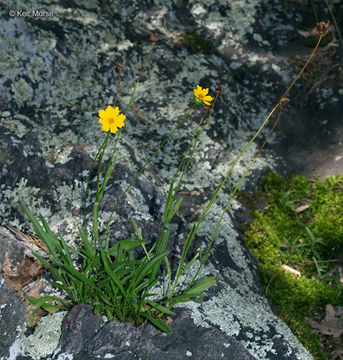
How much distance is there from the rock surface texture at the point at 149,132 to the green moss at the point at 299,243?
A: 21 cm

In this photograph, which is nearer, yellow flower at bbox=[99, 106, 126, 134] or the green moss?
yellow flower at bbox=[99, 106, 126, 134]

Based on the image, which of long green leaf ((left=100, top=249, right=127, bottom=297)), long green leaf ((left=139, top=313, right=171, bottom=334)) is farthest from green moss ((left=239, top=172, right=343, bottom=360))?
long green leaf ((left=100, top=249, right=127, bottom=297))

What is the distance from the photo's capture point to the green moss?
9.42 feet

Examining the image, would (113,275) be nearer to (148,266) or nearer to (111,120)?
(148,266)

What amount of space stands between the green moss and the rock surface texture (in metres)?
0.21

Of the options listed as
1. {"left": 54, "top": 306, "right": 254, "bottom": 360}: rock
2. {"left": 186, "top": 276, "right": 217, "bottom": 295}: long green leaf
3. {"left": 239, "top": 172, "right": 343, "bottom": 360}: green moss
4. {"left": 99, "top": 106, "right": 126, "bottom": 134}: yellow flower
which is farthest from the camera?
{"left": 239, "top": 172, "right": 343, "bottom": 360}: green moss

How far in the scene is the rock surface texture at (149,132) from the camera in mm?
1889

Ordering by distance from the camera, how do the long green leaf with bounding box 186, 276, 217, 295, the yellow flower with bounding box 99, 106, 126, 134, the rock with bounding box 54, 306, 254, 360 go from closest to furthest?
the yellow flower with bounding box 99, 106, 126, 134 → the rock with bounding box 54, 306, 254, 360 → the long green leaf with bounding box 186, 276, 217, 295

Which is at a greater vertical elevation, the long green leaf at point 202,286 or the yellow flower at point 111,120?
the yellow flower at point 111,120

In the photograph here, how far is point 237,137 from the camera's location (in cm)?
372

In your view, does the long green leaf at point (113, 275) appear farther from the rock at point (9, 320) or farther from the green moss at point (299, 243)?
the green moss at point (299, 243)

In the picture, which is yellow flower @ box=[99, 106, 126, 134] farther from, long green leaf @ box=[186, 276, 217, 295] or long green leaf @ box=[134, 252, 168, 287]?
long green leaf @ box=[186, 276, 217, 295]

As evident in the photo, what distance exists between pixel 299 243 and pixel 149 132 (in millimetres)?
1634

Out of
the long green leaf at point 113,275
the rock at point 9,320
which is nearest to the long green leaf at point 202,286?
the long green leaf at point 113,275
